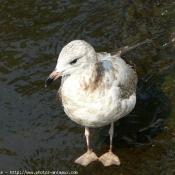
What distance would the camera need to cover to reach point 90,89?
562 centimetres

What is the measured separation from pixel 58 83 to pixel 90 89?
2.03 metres

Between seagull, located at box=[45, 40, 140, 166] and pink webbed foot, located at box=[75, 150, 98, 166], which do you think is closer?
seagull, located at box=[45, 40, 140, 166]

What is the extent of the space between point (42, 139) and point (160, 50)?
2759mm

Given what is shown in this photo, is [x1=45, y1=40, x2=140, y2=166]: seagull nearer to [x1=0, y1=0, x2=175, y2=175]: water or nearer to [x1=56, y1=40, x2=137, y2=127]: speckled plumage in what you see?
[x1=56, y1=40, x2=137, y2=127]: speckled plumage

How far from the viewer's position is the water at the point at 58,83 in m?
6.35

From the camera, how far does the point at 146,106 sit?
23.5 ft

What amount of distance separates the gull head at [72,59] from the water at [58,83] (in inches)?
55.0

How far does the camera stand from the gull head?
17.9 ft

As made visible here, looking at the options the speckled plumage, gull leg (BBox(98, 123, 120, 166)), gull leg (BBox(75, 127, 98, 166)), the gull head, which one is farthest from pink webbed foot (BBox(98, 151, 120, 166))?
the gull head

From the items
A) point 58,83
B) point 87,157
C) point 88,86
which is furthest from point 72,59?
point 58,83

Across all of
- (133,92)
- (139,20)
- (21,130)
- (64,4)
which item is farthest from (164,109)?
(64,4)

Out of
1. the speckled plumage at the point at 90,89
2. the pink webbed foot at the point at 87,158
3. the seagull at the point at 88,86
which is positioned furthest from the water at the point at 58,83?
the speckled plumage at the point at 90,89

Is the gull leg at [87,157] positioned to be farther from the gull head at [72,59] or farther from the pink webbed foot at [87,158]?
the gull head at [72,59]

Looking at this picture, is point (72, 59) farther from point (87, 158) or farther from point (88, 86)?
point (87, 158)
